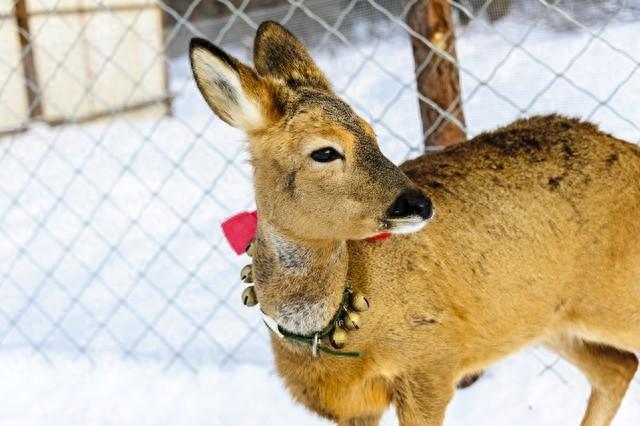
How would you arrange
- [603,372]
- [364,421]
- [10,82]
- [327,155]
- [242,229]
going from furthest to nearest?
[10,82]
[603,372]
[364,421]
[242,229]
[327,155]

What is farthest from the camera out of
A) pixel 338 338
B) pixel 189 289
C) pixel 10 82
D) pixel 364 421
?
pixel 10 82

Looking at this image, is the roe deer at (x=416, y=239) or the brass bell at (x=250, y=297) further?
the brass bell at (x=250, y=297)

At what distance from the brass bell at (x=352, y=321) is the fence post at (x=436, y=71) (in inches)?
60.8

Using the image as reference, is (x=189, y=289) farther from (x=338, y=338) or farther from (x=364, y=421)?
(x=338, y=338)

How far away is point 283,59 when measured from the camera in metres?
2.86

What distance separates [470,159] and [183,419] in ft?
5.90

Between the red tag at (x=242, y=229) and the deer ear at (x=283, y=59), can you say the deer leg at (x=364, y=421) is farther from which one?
the deer ear at (x=283, y=59)

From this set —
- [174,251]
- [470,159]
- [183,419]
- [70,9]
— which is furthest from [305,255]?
[70,9]

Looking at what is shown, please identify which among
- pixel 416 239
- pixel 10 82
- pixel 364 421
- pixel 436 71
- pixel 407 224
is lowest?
pixel 10 82

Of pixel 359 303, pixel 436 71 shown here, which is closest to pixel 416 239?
pixel 359 303

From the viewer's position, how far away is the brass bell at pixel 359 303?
2613 millimetres

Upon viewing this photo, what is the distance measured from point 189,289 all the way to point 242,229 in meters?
2.18

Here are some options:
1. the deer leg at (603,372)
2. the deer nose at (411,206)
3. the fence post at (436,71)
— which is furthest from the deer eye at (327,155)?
the fence post at (436,71)

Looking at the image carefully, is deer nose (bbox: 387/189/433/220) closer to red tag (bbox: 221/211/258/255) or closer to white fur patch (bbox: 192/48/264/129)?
white fur patch (bbox: 192/48/264/129)
